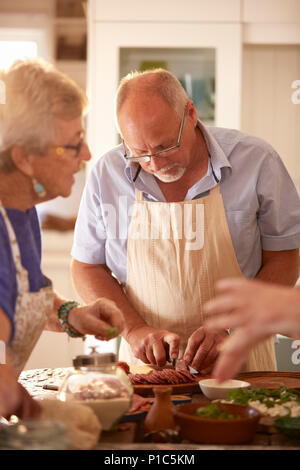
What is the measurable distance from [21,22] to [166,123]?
8.58ft

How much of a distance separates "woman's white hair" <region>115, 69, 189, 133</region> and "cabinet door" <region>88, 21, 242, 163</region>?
1.59m

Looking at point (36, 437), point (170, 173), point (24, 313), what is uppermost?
point (170, 173)

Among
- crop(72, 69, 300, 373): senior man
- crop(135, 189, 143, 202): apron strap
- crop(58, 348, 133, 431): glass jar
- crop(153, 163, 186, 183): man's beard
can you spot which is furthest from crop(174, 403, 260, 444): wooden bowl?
crop(135, 189, 143, 202): apron strap

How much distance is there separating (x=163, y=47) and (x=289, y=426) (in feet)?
9.50

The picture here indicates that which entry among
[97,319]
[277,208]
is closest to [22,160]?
[97,319]

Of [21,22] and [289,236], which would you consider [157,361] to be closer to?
[289,236]

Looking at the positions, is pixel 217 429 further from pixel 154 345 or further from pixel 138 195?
pixel 138 195

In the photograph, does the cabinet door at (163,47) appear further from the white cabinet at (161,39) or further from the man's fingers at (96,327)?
the man's fingers at (96,327)

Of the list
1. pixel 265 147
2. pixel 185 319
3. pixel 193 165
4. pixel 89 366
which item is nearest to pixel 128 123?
pixel 193 165

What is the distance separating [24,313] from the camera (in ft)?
4.60

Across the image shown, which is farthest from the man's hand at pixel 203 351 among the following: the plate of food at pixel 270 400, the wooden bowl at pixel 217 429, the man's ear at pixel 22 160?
the man's ear at pixel 22 160

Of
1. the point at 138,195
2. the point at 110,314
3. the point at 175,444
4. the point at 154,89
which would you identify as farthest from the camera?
the point at 138,195

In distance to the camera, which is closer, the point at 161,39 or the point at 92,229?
the point at 92,229

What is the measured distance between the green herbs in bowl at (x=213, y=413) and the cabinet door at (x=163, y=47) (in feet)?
8.69
